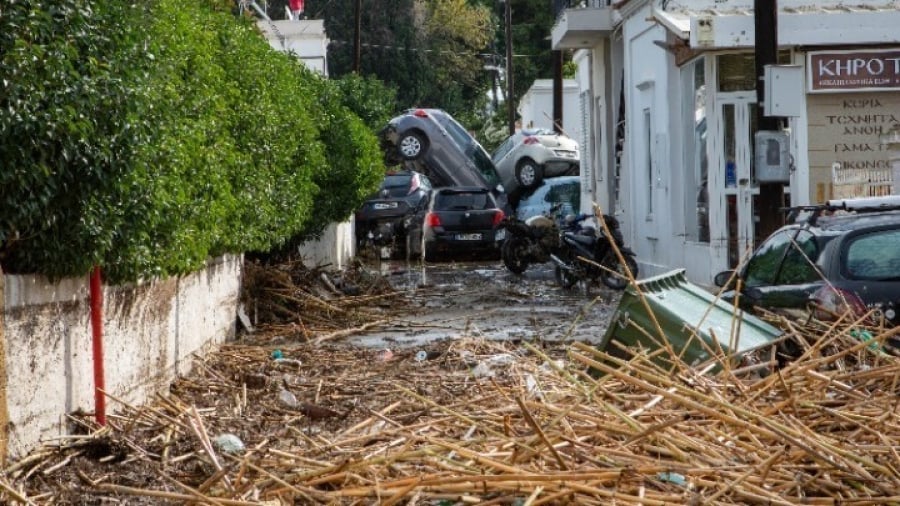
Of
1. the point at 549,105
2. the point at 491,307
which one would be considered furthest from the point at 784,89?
the point at 549,105

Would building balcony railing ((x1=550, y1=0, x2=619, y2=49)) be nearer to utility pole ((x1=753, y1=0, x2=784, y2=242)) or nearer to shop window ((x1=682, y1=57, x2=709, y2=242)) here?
shop window ((x1=682, y1=57, x2=709, y2=242))

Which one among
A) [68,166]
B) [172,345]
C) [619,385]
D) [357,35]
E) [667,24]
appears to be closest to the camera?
[619,385]

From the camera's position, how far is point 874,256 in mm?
10852

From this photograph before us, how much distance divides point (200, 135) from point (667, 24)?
12.4 meters

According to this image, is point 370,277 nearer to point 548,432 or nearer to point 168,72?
point 168,72

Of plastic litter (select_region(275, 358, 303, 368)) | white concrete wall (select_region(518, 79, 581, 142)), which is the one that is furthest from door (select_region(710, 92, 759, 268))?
white concrete wall (select_region(518, 79, 581, 142))

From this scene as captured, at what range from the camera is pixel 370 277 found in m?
25.0

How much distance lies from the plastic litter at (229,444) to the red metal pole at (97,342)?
3.21 ft

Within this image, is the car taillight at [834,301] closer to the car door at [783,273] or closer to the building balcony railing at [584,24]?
the car door at [783,273]

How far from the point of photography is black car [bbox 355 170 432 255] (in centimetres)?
3728

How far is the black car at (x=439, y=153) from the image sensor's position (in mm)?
40156

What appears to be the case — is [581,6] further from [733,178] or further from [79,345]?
[79,345]

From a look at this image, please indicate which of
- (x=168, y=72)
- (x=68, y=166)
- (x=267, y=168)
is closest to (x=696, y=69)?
(x=267, y=168)

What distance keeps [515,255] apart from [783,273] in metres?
17.4
